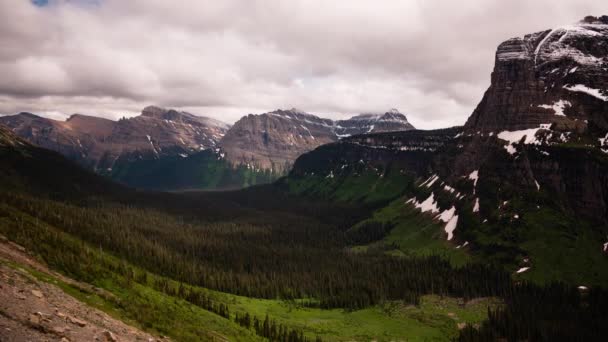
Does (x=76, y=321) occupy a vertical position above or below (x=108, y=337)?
above

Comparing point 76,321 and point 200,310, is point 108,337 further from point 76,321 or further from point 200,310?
point 200,310

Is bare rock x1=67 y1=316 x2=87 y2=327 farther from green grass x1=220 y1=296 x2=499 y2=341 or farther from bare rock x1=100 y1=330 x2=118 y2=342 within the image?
green grass x1=220 y1=296 x2=499 y2=341

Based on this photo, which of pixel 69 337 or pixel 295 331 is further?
pixel 295 331

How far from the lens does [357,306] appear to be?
157500mm

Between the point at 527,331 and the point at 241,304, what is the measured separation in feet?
318

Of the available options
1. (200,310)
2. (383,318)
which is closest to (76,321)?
(200,310)

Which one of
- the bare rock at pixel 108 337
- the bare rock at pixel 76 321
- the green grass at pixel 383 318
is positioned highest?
the bare rock at pixel 76 321

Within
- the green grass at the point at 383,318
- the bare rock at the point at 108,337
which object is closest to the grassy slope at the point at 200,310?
the green grass at the point at 383,318

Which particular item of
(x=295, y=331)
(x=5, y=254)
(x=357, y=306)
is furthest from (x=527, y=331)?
(x=5, y=254)

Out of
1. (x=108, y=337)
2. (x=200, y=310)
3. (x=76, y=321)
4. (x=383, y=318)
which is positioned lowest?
(x=383, y=318)

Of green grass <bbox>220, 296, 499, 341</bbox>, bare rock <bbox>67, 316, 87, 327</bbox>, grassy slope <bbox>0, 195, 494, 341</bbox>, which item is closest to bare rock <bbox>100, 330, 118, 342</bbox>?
bare rock <bbox>67, 316, 87, 327</bbox>

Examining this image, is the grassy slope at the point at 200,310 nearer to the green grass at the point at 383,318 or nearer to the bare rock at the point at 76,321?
the green grass at the point at 383,318

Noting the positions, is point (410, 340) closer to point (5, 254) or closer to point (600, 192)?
point (5, 254)

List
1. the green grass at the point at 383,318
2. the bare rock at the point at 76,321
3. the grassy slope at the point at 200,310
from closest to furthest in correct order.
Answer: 1. the bare rock at the point at 76,321
2. the grassy slope at the point at 200,310
3. the green grass at the point at 383,318
